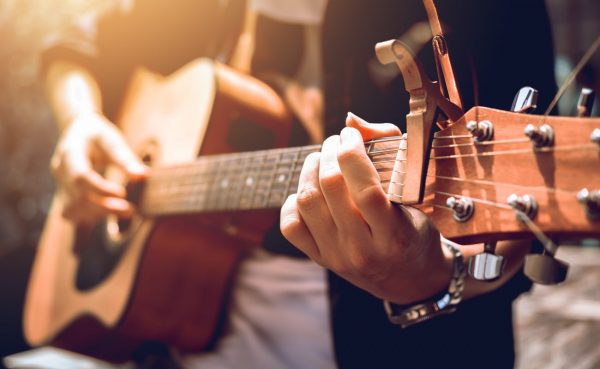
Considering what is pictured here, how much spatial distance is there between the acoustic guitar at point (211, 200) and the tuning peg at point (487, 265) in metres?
0.01

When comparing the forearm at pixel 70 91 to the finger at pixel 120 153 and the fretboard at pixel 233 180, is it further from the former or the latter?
the fretboard at pixel 233 180

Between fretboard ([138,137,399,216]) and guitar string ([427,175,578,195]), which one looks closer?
guitar string ([427,175,578,195])

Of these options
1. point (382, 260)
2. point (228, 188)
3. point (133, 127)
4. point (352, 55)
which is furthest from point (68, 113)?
point (382, 260)

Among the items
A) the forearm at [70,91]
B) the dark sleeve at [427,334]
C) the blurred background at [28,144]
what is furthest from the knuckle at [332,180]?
the blurred background at [28,144]

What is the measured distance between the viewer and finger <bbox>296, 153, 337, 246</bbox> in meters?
0.50

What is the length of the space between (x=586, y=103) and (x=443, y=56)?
12 centimetres

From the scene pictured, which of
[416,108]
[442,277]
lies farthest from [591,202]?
[442,277]

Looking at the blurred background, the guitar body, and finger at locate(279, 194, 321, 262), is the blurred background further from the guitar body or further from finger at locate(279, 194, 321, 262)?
finger at locate(279, 194, 321, 262)

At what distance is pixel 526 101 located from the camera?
0.42 meters

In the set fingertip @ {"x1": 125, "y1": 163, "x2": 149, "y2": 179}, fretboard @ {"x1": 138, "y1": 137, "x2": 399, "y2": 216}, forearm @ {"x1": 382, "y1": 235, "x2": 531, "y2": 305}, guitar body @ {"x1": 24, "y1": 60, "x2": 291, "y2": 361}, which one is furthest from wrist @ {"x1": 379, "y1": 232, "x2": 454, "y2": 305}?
fingertip @ {"x1": 125, "y1": 163, "x2": 149, "y2": 179}

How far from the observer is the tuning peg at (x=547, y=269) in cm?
38

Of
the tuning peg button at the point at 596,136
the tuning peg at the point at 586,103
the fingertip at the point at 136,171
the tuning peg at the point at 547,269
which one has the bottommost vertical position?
the fingertip at the point at 136,171

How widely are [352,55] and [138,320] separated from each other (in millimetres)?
620

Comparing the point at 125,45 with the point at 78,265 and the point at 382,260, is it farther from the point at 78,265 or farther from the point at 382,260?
the point at 382,260
